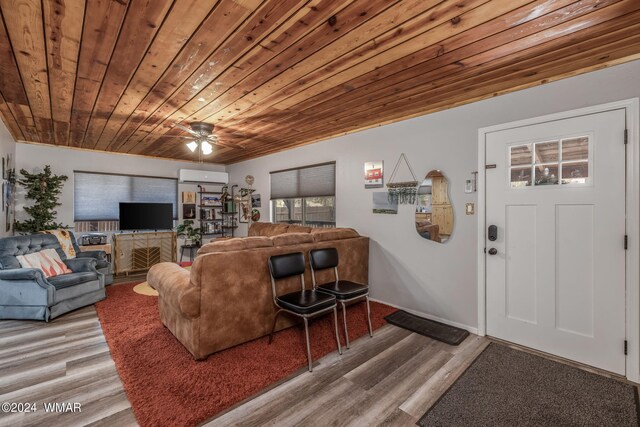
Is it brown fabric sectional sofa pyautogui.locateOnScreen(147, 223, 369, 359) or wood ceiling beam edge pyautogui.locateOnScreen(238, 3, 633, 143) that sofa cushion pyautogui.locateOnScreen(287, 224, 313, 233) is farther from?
wood ceiling beam edge pyautogui.locateOnScreen(238, 3, 633, 143)

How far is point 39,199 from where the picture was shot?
15.8ft

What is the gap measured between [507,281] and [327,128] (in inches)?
114

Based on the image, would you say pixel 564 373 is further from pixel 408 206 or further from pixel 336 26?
pixel 336 26

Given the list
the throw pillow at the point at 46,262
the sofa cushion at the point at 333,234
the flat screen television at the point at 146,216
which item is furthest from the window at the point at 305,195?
the throw pillow at the point at 46,262

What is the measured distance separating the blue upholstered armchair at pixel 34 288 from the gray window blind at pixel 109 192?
1841mm

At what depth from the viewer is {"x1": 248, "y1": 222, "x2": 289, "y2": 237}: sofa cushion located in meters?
5.03

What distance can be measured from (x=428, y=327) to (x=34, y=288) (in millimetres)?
4398

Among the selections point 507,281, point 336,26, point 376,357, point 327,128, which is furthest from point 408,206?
point 336,26

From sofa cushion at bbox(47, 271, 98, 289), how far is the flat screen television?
2.10 m

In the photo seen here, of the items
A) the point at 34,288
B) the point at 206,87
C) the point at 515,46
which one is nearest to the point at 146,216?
the point at 34,288

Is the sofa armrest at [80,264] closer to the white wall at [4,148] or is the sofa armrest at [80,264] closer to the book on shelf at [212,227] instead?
the white wall at [4,148]

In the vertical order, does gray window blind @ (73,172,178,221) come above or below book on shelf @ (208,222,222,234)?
above

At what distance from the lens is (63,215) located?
5332 millimetres

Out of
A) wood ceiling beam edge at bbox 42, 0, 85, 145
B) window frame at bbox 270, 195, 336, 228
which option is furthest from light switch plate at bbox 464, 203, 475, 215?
wood ceiling beam edge at bbox 42, 0, 85, 145
